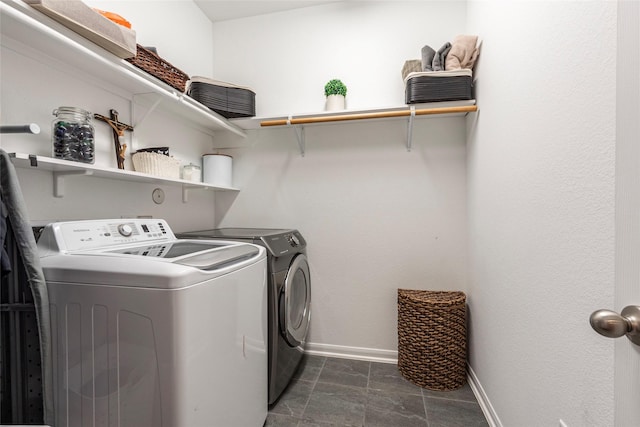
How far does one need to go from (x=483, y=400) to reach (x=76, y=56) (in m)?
2.66

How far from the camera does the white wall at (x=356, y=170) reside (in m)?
2.01

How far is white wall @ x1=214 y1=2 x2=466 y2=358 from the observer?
2.01m

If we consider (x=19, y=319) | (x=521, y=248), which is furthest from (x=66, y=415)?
(x=521, y=248)

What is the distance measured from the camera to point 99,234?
3.86 feet

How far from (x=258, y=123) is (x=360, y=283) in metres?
1.49

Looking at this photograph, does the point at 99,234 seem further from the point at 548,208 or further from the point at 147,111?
the point at 548,208

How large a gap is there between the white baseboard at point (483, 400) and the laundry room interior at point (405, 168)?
13 mm

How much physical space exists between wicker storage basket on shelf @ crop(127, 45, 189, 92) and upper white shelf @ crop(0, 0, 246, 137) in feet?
0.12

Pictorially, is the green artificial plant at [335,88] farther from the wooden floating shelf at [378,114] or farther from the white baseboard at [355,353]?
the white baseboard at [355,353]

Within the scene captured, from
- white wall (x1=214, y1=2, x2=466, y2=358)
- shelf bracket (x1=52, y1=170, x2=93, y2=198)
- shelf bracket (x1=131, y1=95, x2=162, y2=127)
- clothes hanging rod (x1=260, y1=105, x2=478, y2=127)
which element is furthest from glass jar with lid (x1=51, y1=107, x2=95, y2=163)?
white wall (x1=214, y1=2, x2=466, y2=358)

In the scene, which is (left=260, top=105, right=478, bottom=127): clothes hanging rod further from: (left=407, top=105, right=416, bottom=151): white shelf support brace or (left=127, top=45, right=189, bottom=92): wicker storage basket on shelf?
(left=127, top=45, right=189, bottom=92): wicker storage basket on shelf

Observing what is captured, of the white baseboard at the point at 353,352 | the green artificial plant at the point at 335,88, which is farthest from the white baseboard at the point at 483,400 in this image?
the green artificial plant at the point at 335,88

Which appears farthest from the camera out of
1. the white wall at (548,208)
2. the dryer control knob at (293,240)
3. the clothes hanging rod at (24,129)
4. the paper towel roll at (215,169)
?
the paper towel roll at (215,169)

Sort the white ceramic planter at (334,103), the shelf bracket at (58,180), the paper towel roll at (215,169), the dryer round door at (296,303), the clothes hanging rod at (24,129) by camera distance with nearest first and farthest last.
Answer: the clothes hanging rod at (24,129) < the shelf bracket at (58,180) < the dryer round door at (296,303) < the white ceramic planter at (334,103) < the paper towel roll at (215,169)
